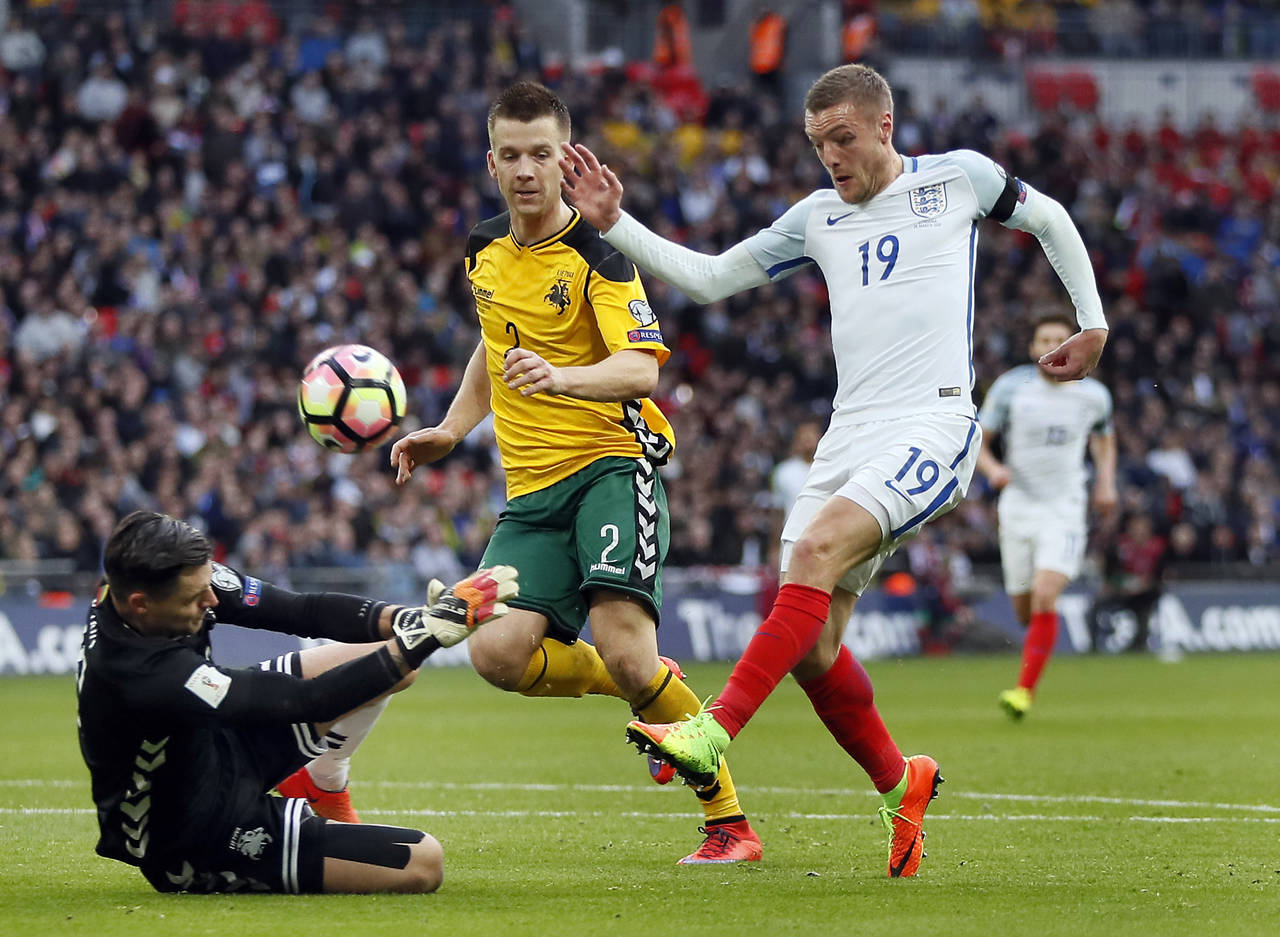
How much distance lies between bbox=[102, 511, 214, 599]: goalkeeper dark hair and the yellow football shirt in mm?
2064

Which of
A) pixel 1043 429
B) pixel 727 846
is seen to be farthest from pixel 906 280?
pixel 1043 429

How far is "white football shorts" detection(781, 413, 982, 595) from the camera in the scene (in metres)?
6.25

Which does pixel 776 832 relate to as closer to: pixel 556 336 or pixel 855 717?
pixel 855 717

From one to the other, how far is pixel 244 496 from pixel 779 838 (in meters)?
12.9

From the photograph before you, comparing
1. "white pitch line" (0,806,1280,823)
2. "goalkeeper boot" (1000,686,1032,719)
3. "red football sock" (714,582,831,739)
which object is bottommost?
"goalkeeper boot" (1000,686,1032,719)

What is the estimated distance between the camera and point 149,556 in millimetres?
5254

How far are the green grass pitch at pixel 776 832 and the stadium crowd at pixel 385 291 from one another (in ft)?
18.8

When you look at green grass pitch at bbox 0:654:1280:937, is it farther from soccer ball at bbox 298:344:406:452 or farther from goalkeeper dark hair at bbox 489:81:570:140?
goalkeeper dark hair at bbox 489:81:570:140

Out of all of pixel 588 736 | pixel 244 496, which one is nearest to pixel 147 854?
pixel 588 736

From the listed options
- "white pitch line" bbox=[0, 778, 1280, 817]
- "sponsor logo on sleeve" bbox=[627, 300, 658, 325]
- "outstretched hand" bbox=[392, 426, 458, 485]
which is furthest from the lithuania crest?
"white pitch line" bbox=[0, 778, 1280, 817]

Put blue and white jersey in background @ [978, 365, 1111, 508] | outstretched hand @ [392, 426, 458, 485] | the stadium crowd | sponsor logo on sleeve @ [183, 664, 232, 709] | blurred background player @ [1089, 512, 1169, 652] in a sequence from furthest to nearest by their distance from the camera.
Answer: blurred background player @ [1089, 512, 1169, 652]
the stadium crowd
blue and white jersey in background @ [978, 365, 1111, 508]
outstretched hand @ [392, 426, 458, 485]
sponsor logo on sleeve @ [183, 664, 232, 709]

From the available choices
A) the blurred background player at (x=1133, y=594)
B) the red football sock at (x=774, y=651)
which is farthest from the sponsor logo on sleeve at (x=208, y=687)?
the blurred background player at (x=1133, y=594)

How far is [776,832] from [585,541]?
1.56m

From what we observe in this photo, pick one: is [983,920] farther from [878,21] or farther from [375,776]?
[878,21]
